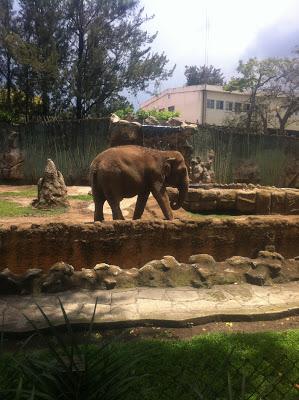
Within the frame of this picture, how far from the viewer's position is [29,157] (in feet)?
60.8

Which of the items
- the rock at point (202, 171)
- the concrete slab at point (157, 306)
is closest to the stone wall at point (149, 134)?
the rock at point (202, 171)

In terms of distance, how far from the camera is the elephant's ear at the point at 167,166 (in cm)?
877

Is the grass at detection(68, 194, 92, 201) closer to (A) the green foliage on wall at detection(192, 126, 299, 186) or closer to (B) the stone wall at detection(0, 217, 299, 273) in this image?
(A) the green foliage on wall at detection(192, 126, 299, 186)

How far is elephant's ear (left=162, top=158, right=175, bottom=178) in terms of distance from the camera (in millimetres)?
8773

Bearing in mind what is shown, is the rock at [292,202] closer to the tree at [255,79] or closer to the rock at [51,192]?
the rock at [51,192]

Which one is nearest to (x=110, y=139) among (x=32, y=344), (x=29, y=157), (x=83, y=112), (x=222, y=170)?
(x=29, y=157)

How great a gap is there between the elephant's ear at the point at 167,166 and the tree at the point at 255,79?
2141 centimetres

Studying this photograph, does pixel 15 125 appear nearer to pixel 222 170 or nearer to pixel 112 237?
pixel 222 170

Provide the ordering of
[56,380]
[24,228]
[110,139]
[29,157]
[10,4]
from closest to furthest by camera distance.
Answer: [56,380] → [24,228] → [110,139] → [29,157] → [10,4]

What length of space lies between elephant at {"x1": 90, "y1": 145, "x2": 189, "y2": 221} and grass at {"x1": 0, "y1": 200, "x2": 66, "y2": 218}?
3379 millimetres

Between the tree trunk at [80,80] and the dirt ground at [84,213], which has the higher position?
the tree trunk at [80,80]

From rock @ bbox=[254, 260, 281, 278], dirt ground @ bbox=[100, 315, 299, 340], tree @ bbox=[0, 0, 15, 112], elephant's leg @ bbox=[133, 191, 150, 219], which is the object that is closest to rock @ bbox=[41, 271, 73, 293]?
dirt ground @ bbox=[100, 315, 299, 340]

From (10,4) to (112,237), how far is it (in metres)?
20.4

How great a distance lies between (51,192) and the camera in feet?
40.3
